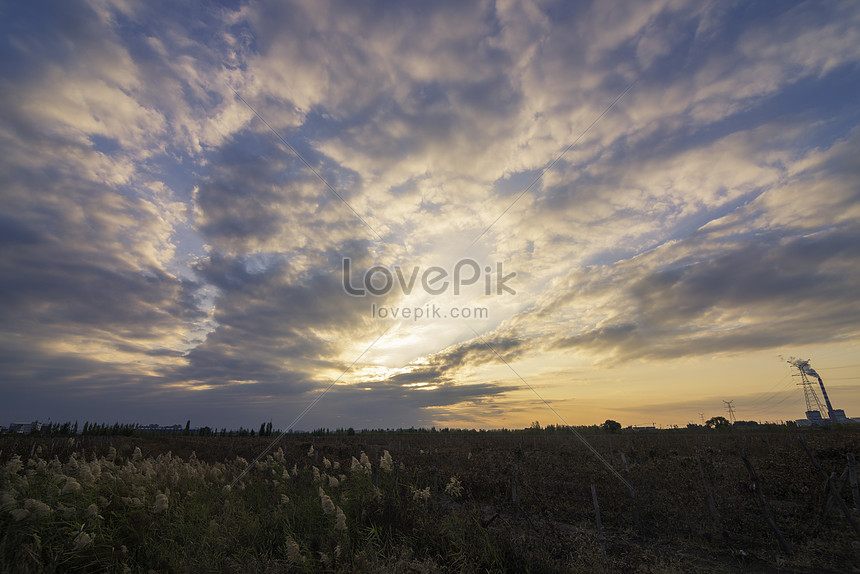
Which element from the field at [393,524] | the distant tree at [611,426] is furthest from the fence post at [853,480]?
the distant tree at [611,426]

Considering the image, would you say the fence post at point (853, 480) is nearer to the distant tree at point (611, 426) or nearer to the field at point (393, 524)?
the field at point (393, 524)

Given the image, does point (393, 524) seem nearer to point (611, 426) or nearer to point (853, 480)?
point (853, 480)

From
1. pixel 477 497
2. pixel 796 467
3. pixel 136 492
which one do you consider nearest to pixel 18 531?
pixel 136 492

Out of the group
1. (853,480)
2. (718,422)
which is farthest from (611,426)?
(853,480)

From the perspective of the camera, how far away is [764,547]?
442 inches

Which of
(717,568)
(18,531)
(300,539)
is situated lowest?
(717,568)

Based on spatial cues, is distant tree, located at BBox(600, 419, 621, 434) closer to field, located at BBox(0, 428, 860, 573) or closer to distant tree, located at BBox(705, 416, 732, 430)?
distant tree, located at BBox(705, 416, 732, 430)

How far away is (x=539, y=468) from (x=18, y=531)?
20.2m

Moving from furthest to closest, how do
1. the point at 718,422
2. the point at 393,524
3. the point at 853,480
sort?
1. the point at 718,422
2. the point at 853,480
3. the point at 393,524

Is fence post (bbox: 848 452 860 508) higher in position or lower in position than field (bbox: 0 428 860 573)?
higher

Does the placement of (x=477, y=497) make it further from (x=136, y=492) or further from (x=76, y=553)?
(x=76, y=553)

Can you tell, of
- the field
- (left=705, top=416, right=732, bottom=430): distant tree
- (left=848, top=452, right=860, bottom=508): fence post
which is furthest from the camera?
(left=705, top=416, right=732, bottom=430): distant tree

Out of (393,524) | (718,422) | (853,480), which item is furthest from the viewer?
(718,422)

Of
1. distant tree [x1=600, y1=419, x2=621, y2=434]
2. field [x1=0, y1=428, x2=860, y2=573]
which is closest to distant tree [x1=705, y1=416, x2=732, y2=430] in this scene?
distant tree [x1=600, y1=419, x2=621, y2=434]
